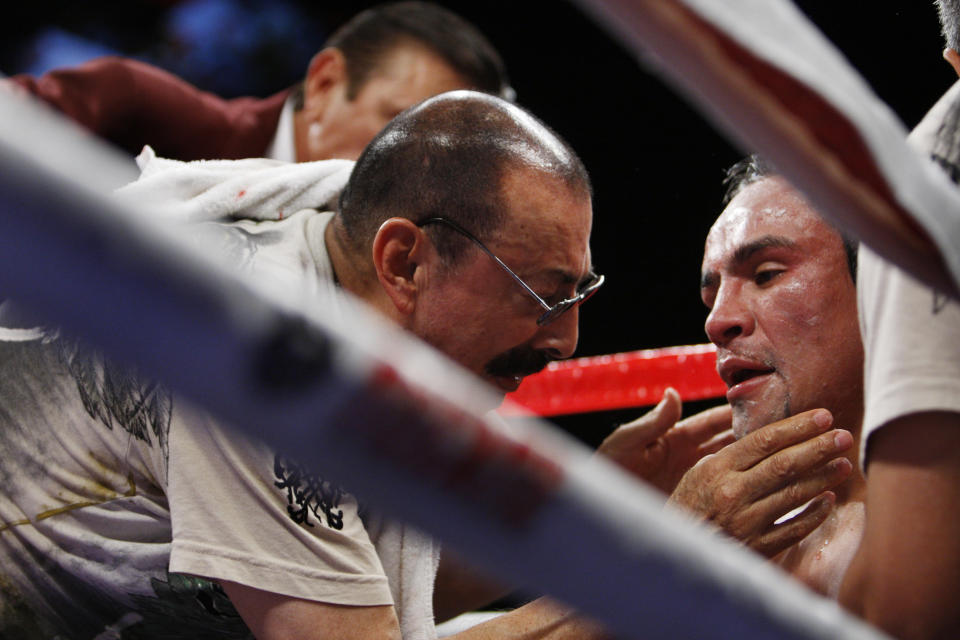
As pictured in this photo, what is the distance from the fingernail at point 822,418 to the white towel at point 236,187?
92cm

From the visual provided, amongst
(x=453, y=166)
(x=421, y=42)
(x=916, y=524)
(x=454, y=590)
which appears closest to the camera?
(x=916, y=524)

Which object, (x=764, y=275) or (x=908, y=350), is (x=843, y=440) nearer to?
(x=764, y=275)

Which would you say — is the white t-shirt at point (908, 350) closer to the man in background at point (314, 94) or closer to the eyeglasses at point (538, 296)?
the eyeglasses at point (538, 296)

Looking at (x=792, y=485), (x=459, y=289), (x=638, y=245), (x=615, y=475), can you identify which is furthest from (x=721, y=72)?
(x=638, y=245)

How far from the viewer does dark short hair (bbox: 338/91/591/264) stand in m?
1.49

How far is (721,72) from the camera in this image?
491 millimetres

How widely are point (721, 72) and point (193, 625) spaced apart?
127 cm

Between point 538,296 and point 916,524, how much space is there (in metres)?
0.88

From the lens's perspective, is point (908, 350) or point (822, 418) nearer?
point (908, 350)

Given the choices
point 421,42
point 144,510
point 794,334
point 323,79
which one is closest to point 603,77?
point 421,42

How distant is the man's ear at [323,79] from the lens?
2607mm

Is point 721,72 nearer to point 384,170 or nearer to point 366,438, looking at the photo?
point 366,438

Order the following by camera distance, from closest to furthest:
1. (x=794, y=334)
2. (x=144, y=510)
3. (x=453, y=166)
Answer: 1. (x=794, y=334)
2. (x=144, y=510)
3. (x=453, y=166)

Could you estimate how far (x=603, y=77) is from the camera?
265 centimetres
